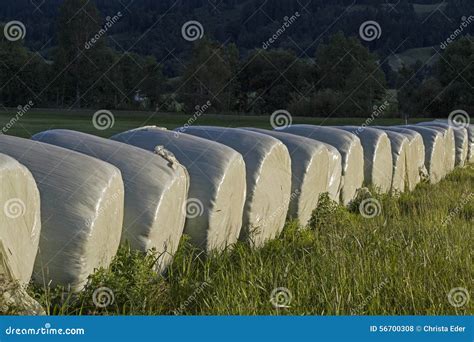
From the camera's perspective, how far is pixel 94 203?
15.2 ft

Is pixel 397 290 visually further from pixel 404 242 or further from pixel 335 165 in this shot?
pixel 335 165

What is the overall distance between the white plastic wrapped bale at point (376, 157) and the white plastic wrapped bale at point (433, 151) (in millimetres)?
3217

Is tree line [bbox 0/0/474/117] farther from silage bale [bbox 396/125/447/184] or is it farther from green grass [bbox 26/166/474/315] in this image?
green grass [bbox 26/166/474/315]

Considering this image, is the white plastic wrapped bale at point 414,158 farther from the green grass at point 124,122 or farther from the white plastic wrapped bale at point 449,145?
the green grass at point 124,122

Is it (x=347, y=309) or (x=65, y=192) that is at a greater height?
(x=347, y=309)

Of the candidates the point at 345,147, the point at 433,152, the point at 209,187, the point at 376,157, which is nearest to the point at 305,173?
the point at 345,147

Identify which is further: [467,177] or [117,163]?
[467,177]

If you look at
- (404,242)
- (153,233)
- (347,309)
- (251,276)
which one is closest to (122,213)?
(153,233)

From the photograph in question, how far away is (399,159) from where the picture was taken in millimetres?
12188

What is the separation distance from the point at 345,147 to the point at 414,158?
397cm

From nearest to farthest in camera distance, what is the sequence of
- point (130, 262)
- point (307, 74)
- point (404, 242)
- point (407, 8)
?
point (130, 262) → point (404, 242) → point (307, 74) → point (407, 8)

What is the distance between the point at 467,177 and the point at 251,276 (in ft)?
38.0

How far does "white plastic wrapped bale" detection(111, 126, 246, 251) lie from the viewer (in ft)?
19.6

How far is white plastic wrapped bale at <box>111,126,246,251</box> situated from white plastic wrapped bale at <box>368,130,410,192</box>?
5.93 meters
